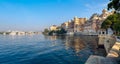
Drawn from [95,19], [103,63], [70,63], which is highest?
[95,19]

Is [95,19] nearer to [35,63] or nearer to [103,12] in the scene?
[103,12]

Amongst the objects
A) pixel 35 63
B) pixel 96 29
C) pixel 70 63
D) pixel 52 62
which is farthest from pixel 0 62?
pixel 96 29

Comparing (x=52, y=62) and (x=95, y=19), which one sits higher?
(x=95, y=19)

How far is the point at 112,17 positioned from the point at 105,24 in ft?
14.6

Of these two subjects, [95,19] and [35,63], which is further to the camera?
[95,19]

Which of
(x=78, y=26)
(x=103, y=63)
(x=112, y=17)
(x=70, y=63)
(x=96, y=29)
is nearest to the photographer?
(x=103, y=63)

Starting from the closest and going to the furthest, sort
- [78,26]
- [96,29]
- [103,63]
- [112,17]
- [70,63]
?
[103,63] → [70,63] → [112,17] → [96,29] → [78,26]

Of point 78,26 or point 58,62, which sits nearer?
point 58,62

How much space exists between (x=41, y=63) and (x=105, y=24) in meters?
54.6

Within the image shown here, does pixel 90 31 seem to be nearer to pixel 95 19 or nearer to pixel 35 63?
pixel 95 19

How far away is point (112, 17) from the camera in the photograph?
6981 cm

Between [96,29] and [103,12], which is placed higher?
[103,12]

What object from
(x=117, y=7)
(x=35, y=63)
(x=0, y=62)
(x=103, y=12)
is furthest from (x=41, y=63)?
(x=103, y=12)

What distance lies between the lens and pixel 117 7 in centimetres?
1598
